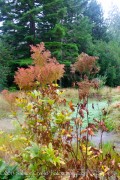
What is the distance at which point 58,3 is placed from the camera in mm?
17094

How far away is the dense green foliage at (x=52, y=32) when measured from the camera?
16672 mm

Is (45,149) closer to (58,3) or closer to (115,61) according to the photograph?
(58,3)

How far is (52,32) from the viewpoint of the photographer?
16719mm

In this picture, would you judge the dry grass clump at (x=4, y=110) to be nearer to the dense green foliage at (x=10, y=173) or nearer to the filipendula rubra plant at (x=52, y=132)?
the dense green foliage at (x=10, y=173)

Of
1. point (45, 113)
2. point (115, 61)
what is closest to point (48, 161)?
point (45, 113)

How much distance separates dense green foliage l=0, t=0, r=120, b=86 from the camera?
54.7 feet

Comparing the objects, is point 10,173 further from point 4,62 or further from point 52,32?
point 52,32

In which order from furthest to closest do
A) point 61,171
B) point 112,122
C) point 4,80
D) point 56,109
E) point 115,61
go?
point 115,61, point 4,80, point 112,122, point 56,109, point 61,171

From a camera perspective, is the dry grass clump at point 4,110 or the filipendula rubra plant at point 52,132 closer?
the filipendula rubra plant at point 52,132

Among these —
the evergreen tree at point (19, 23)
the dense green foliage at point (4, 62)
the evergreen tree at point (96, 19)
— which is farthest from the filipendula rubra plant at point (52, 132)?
the evergreen tree at point (96, 19)

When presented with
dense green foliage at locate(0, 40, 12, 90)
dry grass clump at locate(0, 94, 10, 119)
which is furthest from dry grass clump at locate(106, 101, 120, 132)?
dense green foliage at locate(0, 40, 12, 90)

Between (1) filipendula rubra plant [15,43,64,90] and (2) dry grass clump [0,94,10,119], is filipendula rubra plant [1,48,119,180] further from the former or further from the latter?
(2) dry grass clump [0,94,10,119]

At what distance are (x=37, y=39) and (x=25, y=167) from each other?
15.1 meters

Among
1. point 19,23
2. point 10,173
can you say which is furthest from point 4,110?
point 19,23
